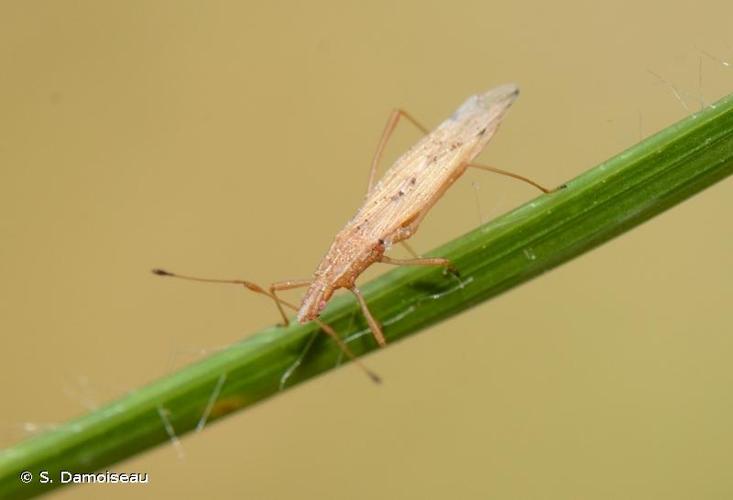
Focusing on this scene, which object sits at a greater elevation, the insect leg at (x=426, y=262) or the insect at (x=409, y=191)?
the insect at (x=409, y=191)

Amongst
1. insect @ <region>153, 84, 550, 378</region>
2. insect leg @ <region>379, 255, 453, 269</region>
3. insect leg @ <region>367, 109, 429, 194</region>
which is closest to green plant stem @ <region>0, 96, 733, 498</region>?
insect leg @ <region>379, 255, 453, 269</region>

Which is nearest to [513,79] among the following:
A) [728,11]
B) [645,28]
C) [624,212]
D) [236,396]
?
[645,28]

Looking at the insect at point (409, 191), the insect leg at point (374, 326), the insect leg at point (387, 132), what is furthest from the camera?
the insect leg at point (387, 132)

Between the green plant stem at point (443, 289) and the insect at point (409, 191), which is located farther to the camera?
the insect at point (409, 191)

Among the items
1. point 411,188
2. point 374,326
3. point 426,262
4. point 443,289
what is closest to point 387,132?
point 411,188

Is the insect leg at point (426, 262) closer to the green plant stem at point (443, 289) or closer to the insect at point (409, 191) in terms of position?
the green plant stem at point (443, 289)

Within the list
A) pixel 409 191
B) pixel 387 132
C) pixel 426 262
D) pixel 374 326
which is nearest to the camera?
pixel 374 326

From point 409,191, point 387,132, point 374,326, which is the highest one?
point 387,132

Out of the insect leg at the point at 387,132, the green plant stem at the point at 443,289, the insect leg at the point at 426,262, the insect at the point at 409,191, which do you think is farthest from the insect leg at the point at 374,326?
the insect leg at the point at 387,132

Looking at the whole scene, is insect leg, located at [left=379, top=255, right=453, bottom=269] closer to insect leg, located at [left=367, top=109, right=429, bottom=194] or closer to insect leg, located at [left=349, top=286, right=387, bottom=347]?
insect leg, located at [left=349, top=286, right=387, bottom=347]

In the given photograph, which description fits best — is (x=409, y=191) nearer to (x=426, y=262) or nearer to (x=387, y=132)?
(x=387, y=132)
